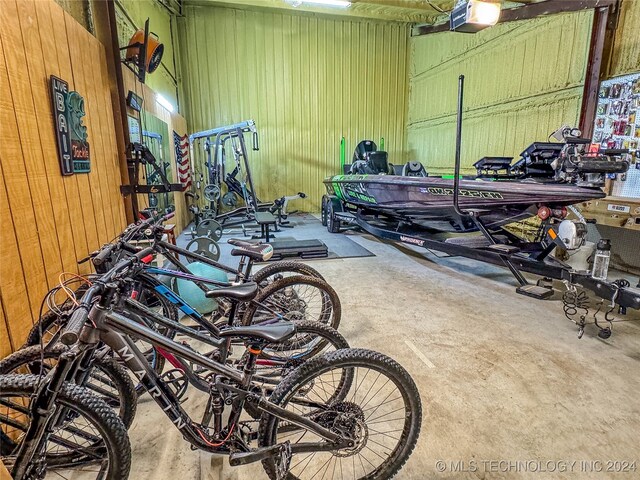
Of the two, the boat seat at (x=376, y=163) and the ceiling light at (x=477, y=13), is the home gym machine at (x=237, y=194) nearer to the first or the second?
the boat seat at (x=376, y=163)

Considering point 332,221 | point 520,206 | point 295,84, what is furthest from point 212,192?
point 520,206

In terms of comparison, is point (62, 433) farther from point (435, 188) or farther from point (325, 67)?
point (325, 67)

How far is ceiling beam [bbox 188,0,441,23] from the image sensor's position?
723cm

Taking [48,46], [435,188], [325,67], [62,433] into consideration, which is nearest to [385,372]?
[62,433]

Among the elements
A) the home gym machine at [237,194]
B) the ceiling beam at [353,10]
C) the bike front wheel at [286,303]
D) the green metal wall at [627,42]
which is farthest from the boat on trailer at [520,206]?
the ceiling beam at [353,10]

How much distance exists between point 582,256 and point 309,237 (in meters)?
3.81

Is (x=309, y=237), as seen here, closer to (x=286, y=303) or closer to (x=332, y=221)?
(x=332, y=221)

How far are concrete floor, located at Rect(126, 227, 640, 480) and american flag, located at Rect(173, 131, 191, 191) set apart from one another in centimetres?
471

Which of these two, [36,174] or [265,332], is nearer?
[265,332]

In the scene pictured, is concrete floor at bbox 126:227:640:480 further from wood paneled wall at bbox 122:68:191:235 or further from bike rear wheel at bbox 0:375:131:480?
wood paneled wall at bbox 122:68:191:235

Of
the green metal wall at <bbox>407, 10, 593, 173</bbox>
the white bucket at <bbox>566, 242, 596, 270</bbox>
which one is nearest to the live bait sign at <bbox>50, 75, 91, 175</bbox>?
the white bucket at <bbox>566, 242, 596, 270</bbox>

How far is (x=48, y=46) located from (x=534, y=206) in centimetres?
397

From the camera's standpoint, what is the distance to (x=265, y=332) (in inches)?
47.1

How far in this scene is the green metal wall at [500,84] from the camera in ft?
15.8
